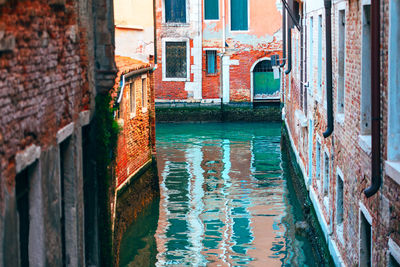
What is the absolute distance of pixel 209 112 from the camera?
2789 cm

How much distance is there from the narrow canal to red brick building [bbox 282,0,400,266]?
92cm

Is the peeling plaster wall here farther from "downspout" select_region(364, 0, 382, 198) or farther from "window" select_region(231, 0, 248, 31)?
"window" select_region(231, 0, 248, 31)

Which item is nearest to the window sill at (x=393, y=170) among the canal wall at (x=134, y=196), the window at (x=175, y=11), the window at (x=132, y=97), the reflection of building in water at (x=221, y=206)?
the canal wall at (x=134, y=196)

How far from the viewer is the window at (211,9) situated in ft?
91.6

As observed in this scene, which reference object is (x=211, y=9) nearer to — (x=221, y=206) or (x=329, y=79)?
(x=221, y=206)

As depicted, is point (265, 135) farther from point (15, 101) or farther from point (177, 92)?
point (15, 101)

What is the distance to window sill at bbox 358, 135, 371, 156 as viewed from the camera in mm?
6605

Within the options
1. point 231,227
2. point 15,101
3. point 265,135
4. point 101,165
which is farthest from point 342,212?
point 265,135

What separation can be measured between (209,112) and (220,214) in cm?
1408

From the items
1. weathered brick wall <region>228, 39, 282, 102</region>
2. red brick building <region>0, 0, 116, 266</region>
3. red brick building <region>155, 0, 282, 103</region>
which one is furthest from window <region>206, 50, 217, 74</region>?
red brick building <region>0, 0, 116, 266</region>

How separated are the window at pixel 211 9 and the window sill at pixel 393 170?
74.8 feet

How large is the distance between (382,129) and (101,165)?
2.94 metres

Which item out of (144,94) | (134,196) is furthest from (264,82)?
(134,196)

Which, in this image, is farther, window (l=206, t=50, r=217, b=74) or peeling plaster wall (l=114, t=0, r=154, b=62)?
window (l=206, t=50, r=217, b=74)
